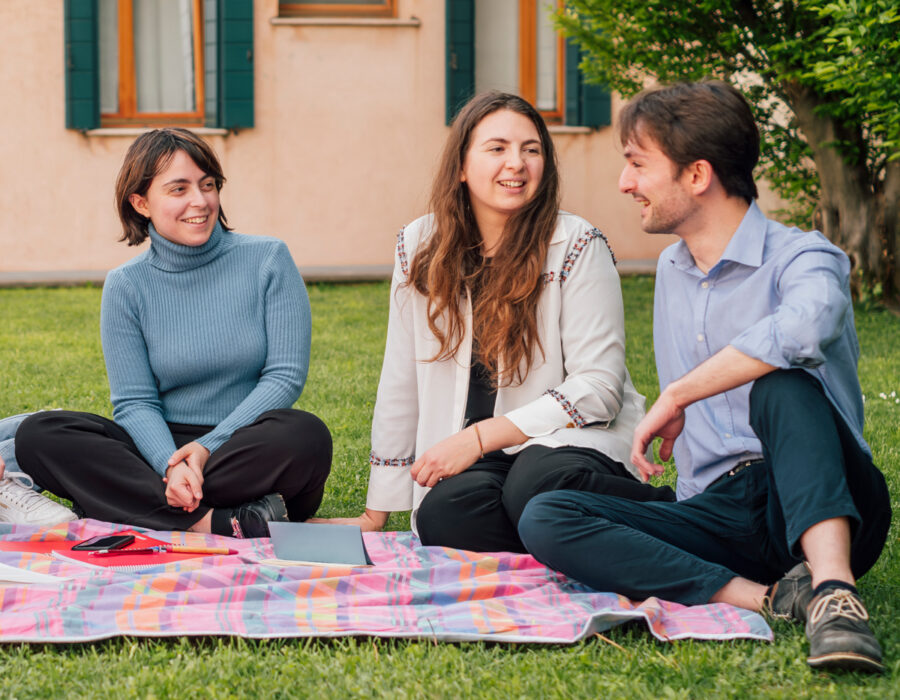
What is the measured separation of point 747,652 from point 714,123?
46.7 inches

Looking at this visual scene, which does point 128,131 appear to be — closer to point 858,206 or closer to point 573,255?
point 858,206

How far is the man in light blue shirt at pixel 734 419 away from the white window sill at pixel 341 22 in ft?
30.3

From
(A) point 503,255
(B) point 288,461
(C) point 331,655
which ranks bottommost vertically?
(C) point 331,655

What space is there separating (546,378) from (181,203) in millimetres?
1243

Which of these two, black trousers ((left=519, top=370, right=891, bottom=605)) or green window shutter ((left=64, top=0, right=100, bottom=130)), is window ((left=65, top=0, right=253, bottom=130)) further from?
black trousers ((left=519, top=370, right=891, bottom=605))

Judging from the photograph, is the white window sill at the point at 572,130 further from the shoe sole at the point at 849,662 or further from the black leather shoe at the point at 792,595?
the shoe sole at the point at 849,662

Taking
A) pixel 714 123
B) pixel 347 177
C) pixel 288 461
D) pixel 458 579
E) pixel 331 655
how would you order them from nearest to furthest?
1. pixel 331 655
2. pixel 714 123
3. pixel 458 579
4. pixel 288 461
5. pixel 347 177

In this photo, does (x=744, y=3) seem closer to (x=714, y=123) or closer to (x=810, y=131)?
(x=810, y=131)

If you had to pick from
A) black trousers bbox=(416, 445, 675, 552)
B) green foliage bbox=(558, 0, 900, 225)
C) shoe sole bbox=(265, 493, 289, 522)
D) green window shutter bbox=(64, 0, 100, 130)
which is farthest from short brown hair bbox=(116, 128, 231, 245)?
green window shutter bbox=(64, 0, 100, 130)

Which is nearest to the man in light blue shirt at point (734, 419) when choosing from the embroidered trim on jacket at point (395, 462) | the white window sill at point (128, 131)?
the embroidered trim on jacket at point (395, 462)

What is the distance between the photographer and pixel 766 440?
247cm

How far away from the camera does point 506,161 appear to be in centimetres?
327

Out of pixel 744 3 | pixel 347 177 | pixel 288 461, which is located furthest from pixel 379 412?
pixel 347 177

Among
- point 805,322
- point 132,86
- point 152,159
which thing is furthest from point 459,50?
point 805,322
